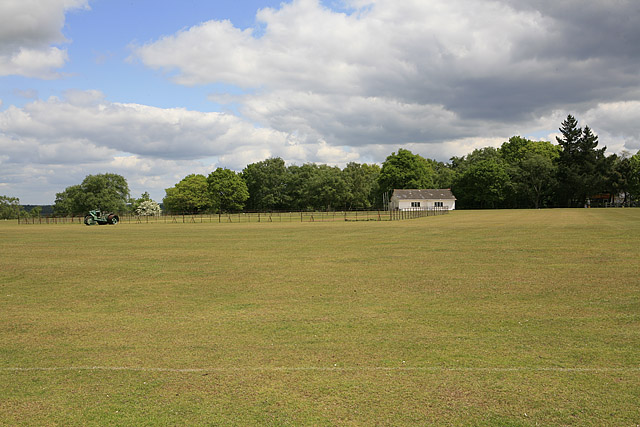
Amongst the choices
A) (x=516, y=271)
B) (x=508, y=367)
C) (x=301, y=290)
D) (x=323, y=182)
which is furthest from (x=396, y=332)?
(x=323, y=182)

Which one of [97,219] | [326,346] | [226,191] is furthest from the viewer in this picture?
[226,191]

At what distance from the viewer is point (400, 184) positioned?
115562 millimetres

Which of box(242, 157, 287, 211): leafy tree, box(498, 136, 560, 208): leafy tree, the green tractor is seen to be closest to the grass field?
the green tractor

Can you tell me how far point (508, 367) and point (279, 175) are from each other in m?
121

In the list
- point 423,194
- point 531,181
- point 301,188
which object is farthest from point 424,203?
point 301,188

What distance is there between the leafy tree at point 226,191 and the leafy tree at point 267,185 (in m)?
5.12

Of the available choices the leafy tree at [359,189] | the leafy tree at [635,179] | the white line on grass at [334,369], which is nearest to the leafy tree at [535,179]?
the leafy tree at [635,179]

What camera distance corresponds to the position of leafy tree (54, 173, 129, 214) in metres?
107

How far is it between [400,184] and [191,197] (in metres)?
52.5

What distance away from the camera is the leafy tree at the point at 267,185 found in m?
124

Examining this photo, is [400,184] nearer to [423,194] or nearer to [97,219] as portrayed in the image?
[423,194]

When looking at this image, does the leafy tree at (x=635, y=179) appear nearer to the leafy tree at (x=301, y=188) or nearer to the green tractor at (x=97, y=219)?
the leafy tree at (x=301, y=188)

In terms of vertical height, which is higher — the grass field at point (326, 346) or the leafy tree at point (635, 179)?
the leafy tree at point (635, 179)

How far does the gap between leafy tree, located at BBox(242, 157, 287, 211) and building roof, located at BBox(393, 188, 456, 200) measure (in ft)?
102
